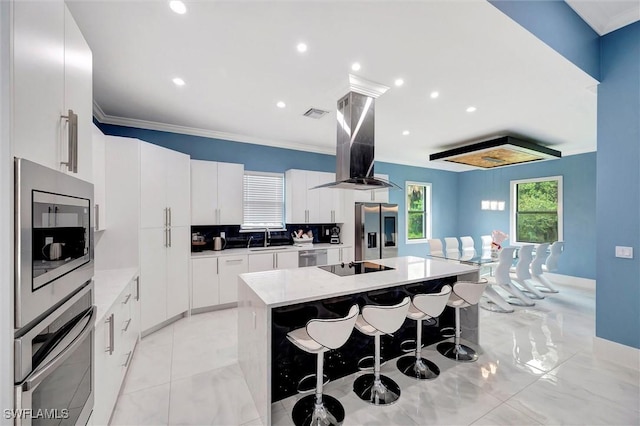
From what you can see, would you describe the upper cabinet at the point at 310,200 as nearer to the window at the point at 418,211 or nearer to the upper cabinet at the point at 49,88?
the window at the point at 418,211

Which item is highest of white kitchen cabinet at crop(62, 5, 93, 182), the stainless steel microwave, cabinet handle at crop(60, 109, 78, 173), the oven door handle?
white kitchen cabinet at crop(62, 5, 93, 182)

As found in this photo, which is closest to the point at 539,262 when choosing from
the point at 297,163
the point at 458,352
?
the point at 458,352

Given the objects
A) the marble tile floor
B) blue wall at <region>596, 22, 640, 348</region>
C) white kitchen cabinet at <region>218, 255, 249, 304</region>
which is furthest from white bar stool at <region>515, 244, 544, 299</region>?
white kitchen cabinet at <region>218, 255, 249, 304</region>

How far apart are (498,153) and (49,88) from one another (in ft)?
19.4

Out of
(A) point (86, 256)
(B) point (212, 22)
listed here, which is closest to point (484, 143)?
(B) point (212, 22)

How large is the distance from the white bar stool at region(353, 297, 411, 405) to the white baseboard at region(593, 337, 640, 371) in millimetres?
2285

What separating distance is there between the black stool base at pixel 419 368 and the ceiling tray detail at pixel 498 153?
12.4 ft

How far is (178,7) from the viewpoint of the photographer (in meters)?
1.86

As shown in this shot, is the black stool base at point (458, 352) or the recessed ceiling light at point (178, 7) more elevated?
the recessed ceiling light at point (178, 7)

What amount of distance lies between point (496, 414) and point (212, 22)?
361 cm

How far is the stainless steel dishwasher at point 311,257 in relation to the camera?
4746 mm

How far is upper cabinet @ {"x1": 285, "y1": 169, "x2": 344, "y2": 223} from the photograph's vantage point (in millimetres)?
5031

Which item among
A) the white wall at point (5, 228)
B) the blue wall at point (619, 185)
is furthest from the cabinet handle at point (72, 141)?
the blue wall at point (619, 185)

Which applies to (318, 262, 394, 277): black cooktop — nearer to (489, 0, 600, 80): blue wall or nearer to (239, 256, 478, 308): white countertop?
(239, 256, 478, 308): white countertop
